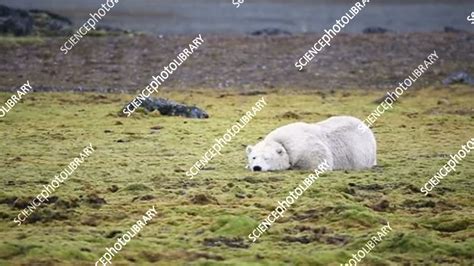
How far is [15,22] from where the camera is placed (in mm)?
61188

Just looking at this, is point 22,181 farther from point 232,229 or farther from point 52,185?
point 232,229

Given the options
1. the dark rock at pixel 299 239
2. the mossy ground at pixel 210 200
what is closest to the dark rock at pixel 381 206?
the mossy ground at pixel 210 200

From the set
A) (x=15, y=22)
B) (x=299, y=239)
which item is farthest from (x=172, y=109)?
(x=15, y=22)

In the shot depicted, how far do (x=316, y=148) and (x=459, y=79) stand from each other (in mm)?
28415

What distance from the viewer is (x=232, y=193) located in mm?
17609

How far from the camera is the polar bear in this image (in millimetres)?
20297

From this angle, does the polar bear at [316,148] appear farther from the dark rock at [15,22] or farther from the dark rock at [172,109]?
the dark rock at [15,22]

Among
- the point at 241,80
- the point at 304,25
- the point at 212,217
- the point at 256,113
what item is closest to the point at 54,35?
the point at 241,80

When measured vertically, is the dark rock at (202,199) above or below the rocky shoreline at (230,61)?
below

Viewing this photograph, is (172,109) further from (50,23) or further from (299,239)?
(50,23)

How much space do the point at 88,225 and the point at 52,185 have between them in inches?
135

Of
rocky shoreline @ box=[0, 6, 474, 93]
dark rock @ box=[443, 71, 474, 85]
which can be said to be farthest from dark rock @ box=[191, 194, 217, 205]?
dark rock @ box=[443, 71, 474, 85]

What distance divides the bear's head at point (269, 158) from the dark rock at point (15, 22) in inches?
1675

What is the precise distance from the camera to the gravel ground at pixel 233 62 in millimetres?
46625
